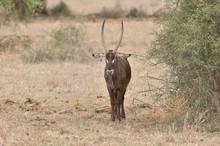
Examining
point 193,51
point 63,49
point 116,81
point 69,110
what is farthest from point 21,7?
point 193,51

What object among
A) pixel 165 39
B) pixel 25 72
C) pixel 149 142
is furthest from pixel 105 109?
pixel 25 72

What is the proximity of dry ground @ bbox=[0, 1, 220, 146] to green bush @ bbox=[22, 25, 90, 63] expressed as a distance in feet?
1.27

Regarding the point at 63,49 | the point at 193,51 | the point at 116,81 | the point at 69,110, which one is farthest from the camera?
the point at 63,49

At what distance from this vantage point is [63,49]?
2203cm

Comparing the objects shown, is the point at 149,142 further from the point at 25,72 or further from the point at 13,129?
the point at 25,72

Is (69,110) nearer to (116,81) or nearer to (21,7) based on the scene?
(116,81)

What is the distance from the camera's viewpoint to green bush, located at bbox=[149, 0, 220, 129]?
1201 centimetres

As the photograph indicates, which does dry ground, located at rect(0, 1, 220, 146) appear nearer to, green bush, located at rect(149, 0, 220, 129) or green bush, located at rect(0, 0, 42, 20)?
green bush, located at rect(149, 0, 220, 129)

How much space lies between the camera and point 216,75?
40.5ft

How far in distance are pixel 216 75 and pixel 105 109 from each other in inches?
114

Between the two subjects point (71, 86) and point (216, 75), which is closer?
point (216, 75)

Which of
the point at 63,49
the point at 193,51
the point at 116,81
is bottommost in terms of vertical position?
A: the point at 63,49

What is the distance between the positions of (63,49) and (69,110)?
25.7ft

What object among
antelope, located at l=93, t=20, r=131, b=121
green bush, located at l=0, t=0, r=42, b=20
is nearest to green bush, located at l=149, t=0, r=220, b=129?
antelope, located at l=93, t=20, r=131, b=121
